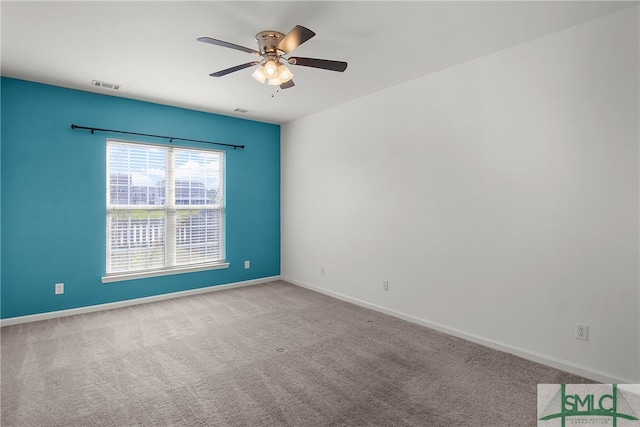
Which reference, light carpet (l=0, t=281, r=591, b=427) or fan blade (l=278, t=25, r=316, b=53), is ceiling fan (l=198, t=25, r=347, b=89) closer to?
fan blade (l=278, t=25, r=316, b=53)

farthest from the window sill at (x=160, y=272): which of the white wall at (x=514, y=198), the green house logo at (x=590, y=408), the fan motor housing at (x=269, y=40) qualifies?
the green house logo at (x=590, y=408)

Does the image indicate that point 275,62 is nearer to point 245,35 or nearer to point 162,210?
point 245,35

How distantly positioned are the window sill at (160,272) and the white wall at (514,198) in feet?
6.83

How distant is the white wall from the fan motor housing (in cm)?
180

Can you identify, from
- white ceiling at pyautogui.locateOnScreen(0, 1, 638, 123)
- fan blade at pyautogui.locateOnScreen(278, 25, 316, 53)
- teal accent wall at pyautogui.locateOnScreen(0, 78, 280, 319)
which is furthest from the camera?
teal accent wall at pyautogui.locateOnScreen(0, 78, 280, 319)

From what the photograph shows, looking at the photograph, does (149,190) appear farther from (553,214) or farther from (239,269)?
(553,214)

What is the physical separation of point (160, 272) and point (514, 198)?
4.42m

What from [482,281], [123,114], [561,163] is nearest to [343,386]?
[482,281]

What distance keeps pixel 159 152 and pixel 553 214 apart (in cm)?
469

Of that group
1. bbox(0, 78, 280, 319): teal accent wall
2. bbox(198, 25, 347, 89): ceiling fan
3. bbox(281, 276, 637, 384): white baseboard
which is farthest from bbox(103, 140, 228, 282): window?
bbox(198, 25, 347, 89): ceiling fan

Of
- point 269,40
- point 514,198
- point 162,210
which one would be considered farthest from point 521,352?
point 162,210

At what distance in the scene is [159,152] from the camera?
473 cm

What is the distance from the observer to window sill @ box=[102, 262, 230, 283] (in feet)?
14.3

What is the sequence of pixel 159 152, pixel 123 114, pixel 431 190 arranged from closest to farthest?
pixel 431 190
pixel 123 114
pixel 159 152
